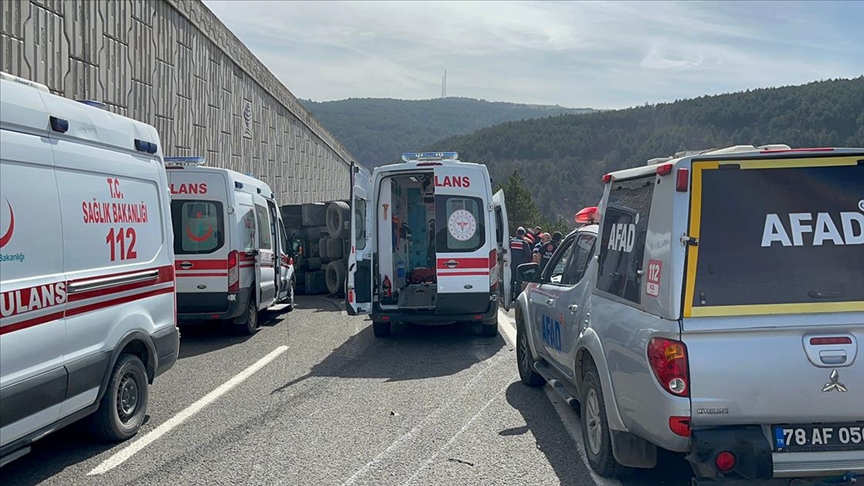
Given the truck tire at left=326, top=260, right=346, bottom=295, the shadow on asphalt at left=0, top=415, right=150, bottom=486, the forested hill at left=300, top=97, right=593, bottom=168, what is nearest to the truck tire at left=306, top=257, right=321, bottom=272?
the truck tire at left=326, top=260, right=346, bottom=295

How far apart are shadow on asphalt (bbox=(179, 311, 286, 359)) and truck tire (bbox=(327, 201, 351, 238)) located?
14.1 ft

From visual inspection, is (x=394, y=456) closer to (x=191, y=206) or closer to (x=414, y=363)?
(x=414, y=363)

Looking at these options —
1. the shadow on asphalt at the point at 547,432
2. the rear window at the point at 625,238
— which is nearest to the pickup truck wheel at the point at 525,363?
the shadow on asphalt at the point at 547,432

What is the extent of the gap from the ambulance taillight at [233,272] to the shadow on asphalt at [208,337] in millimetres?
859

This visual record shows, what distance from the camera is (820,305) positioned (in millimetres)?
3828

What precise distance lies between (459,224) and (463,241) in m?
0.25

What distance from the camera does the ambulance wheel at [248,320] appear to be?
35.1 ft

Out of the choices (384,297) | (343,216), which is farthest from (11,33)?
(343,216)

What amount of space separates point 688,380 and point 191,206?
819 centimetres

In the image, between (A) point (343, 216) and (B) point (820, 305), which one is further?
(A) point (343, 216)

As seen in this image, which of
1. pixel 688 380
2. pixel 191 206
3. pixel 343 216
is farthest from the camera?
pixel 343 216

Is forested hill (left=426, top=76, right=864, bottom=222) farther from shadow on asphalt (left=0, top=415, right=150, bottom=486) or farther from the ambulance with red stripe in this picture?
shadow on asphalt (left=0, top=415, right=150, bottom=486)

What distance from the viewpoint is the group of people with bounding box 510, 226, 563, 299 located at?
14.6 metres

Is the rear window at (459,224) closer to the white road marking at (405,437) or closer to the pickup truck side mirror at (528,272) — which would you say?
the white road marking at (405,437)
